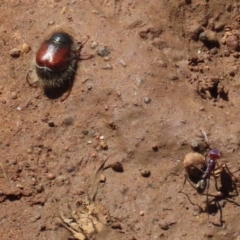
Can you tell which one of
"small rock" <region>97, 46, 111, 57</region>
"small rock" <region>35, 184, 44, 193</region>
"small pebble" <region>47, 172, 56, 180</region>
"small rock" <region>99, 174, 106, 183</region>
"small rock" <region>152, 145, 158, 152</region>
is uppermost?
"small rock" <region>97, 46, 111, 57</region>

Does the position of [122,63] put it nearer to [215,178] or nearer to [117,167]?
[117,167]

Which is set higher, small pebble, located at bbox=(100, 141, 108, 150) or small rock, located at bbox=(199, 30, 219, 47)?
small rock, located at bbox=(199, 30, 219, 47)

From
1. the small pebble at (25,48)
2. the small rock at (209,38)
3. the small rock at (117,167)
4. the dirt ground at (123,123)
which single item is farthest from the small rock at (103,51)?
the small rock at (117,167)

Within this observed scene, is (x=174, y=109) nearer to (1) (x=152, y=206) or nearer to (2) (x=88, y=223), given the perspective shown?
(1) (x=152, y=206)

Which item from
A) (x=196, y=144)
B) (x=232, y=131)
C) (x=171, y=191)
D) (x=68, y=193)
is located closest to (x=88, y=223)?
(x=68, y=193)

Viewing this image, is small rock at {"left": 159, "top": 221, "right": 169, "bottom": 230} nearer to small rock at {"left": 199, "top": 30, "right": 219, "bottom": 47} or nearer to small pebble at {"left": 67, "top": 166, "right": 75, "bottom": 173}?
small pebble at {"left": 67, "top": 166, "right": 75, "bottom": 173}

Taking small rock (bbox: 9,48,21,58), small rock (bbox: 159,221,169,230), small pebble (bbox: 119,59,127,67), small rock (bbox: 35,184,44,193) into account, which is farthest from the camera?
small rock (bbox: 9,48,21,58)

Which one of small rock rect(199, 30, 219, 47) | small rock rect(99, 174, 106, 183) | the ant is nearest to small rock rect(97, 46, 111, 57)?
small rock rect(199, 30, 219, 47)
